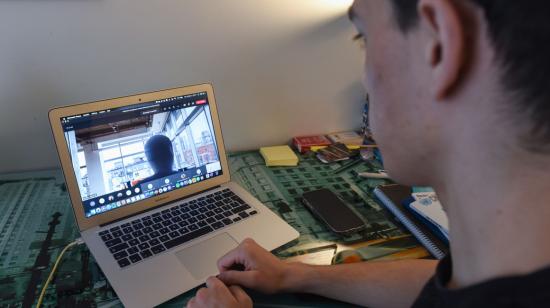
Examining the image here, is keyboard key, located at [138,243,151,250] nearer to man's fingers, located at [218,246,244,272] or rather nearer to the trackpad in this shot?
the trackpad

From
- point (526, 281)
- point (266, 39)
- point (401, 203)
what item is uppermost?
point (266, 39)

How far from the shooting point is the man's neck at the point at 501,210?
36 cm

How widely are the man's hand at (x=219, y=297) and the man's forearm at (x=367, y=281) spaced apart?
0.29 ft

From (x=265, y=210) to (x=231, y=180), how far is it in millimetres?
180

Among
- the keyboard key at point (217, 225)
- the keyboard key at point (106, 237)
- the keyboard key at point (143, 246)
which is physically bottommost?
the keyboard key at point (217, 225)

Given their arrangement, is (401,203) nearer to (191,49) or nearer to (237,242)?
(237,242)

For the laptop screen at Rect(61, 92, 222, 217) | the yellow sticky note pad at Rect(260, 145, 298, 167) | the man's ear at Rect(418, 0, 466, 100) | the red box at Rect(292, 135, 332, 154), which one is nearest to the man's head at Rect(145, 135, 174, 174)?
the laptop screen at Rect(61, 92, 222, 217)

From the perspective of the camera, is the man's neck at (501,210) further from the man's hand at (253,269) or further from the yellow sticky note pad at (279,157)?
the yellow sticky note pad at (279,157)

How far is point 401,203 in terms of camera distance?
36.4 inches

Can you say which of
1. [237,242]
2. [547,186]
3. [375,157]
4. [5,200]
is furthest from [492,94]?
[5,200]

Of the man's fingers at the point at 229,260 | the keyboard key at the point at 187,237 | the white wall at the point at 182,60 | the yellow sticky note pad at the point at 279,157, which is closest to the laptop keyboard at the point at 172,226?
the keyboard key at the point at 187,237

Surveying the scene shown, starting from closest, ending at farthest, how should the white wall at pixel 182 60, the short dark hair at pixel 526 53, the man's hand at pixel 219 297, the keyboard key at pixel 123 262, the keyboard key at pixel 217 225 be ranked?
1. the short dark hair at pixel 526 53
2. the man's hand at pixel 219 297
3. the keyboard key at pixel 123 262
4. the keyboard key at pixel 217 225
5. the white wall at pixel 182 60

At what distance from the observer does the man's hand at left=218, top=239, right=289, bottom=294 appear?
68 centimetres

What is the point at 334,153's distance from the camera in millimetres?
1215
